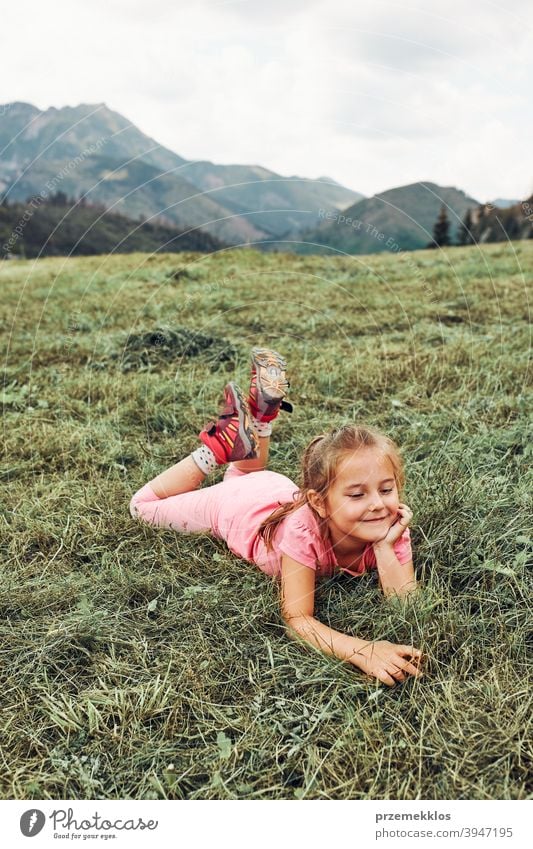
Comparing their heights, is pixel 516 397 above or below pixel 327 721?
above

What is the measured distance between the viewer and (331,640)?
240 cm

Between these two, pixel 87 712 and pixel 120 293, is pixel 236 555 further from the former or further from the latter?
pixel 120 293

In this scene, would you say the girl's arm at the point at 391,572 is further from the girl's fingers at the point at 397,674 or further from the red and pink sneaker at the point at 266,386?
the red and pink sneaker at the point at 266,386

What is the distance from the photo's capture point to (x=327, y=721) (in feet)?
7.05

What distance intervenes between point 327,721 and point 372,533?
0.72m

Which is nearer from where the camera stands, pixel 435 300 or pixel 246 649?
pixel 246 649

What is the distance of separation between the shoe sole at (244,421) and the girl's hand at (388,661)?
48.3 inches

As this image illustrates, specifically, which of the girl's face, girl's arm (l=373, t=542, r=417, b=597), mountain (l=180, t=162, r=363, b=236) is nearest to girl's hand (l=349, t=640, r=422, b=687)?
girl's arm (l=373, t=542, r=417, b=597)

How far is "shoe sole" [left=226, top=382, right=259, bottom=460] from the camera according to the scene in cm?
327

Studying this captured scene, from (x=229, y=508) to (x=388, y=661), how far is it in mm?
1115

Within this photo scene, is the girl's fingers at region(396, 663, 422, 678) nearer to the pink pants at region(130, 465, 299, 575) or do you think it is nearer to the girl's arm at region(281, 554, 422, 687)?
the girl's arm at region(281, 554, 422, 687)
